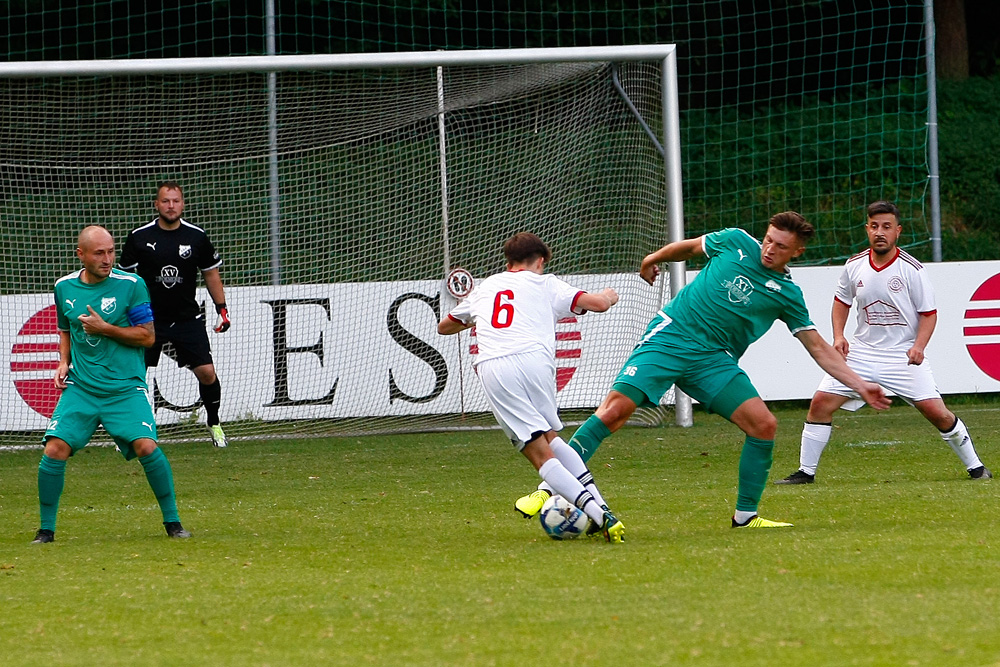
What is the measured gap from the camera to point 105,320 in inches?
277

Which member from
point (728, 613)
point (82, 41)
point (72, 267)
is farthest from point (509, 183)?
point (728, 613)

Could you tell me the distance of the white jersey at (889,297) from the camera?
9109 mm

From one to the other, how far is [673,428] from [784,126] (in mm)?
7774

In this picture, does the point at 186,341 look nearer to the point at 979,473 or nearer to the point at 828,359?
the point at 828,359

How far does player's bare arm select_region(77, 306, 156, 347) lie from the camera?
6.89 m

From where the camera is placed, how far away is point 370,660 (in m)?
4.20

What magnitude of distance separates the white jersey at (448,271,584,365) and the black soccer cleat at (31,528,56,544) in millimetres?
2536

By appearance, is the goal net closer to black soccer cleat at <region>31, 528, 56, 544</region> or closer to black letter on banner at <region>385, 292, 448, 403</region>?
black letter on banner at <region>385, 292, 448, 403</region>

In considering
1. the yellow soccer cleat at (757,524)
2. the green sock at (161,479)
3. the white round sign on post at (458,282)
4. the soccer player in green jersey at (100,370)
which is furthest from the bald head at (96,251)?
the white round sign on post at (458,282)

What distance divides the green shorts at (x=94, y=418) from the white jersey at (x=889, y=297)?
16.1 ft

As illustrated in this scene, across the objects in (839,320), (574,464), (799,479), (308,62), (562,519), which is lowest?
(799,479)

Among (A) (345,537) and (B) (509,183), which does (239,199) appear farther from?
(A) (345,537)

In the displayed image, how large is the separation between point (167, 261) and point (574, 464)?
5.86 meters

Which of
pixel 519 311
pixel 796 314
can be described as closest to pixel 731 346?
pixel 796 314
